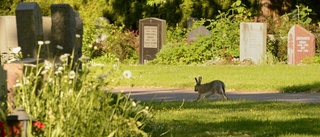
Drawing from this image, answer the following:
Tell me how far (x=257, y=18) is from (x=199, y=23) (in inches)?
137

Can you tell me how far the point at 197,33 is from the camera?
34312 millimetres

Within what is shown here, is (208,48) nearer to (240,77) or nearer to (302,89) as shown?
(240,77)

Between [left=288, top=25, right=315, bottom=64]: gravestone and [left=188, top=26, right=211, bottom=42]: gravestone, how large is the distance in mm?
3445

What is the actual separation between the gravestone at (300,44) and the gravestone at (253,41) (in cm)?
93

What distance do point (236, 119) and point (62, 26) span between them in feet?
11.6

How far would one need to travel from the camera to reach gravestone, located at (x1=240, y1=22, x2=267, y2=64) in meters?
32.1

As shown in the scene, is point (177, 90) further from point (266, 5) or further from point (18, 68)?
point (266, 5)

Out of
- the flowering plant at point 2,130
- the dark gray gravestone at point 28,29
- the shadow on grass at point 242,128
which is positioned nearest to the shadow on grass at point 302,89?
the shadow on grass at point 242,128

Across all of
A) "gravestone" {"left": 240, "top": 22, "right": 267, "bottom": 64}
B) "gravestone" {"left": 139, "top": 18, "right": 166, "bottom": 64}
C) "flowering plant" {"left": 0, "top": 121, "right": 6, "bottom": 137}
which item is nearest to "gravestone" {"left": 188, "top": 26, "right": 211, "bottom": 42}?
"gravestone" {"left": 139, "top": 18, "right": 166, "bottom": 64}

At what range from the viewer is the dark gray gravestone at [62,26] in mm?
15586

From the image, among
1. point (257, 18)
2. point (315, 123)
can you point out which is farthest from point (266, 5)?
point (315, 123)

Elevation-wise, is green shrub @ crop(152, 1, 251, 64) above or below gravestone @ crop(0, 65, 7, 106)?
below

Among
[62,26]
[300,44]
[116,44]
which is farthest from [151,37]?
[62,26]

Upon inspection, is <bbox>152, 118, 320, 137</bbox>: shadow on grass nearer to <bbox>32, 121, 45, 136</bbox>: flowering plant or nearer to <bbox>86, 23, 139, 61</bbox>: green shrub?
<bbox>32, 121, 45, 136</bbox>: flowering plant
